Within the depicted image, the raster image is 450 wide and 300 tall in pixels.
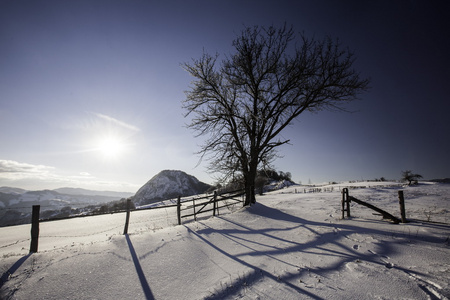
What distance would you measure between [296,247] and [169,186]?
128 meters

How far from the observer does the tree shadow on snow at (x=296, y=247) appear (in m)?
3.70

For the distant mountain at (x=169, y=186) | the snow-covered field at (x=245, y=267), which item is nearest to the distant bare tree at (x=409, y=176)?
the snow-covered field at (x=245, y=267)

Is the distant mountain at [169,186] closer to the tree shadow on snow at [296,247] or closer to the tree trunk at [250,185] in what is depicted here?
the tree trunk at [250,185]

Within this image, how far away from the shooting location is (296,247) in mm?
5297

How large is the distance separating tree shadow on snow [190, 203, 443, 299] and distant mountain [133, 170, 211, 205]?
358 feet

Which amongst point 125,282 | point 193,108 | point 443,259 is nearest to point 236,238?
point 125,282

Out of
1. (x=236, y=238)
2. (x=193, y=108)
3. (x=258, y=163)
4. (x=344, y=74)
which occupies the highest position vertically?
(x=344, y=74)

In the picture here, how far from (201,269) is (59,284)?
2861 millimetres

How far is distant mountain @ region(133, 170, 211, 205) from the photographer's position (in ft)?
385

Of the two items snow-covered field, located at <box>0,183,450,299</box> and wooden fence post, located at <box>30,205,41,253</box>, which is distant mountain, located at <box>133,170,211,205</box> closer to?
wooden fence post, located at <box>30,205,41,253</box>

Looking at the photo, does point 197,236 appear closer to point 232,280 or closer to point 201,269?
point 201,269

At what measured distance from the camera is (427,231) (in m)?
5.95

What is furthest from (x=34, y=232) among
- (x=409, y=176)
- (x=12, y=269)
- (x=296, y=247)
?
(x=409, y=176)

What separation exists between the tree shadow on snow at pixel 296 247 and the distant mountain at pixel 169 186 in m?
109
